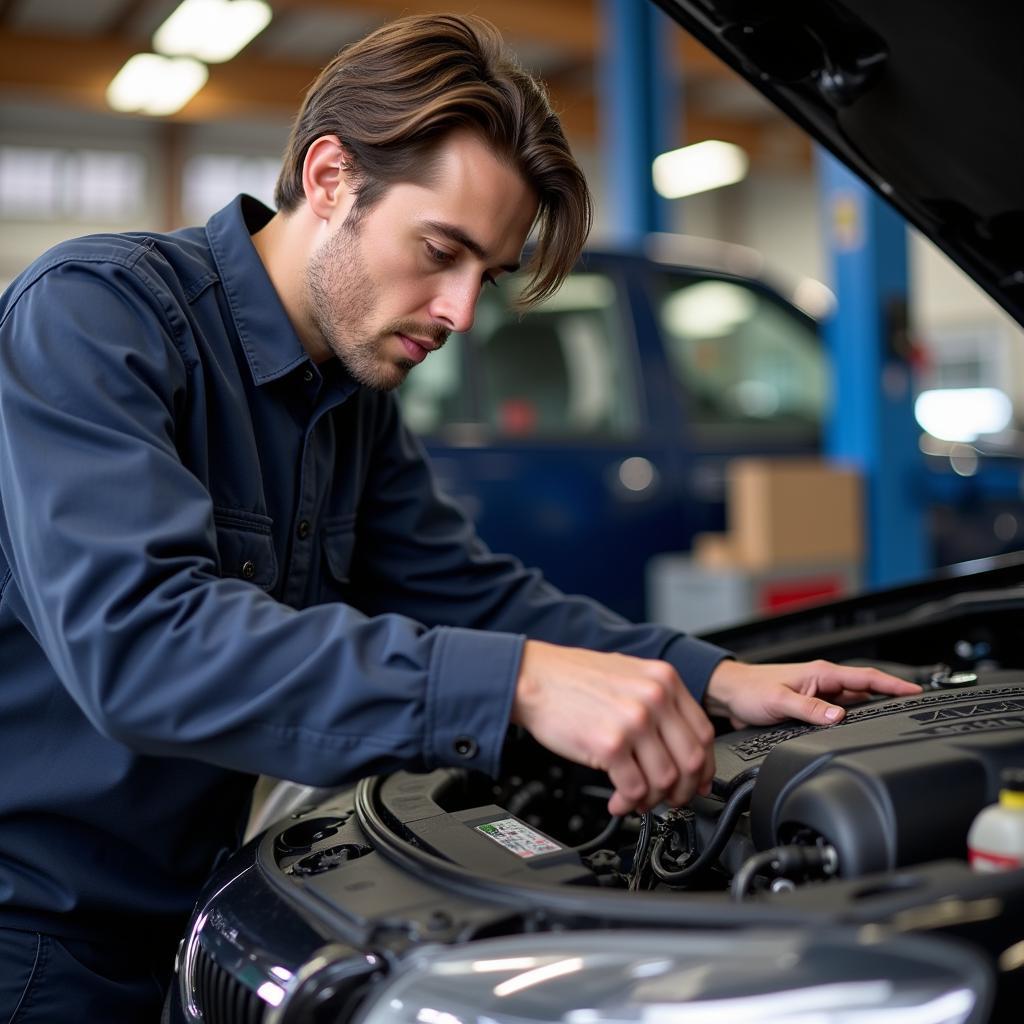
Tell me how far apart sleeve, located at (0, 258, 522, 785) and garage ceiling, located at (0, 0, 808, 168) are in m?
6.19

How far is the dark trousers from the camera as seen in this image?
46.0 inches

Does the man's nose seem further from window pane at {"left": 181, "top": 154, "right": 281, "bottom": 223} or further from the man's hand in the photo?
window pane at {"left": 181, "top": 154, "right": 281, "bottom": 223}

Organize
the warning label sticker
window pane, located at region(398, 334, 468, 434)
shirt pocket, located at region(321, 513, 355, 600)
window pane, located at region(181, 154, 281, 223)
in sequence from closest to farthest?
the warning label sticker → shirt pocket, located at region(321, 513, 355, 600) → window pane, located at region(398, 334, 468, 434) → window pane, located at region(181, 154, 281, 223)

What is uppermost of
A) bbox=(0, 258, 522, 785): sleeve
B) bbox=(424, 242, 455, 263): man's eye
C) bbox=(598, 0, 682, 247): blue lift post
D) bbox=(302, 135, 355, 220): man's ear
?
bbox=(598, 0, 682, 247): blue lift post

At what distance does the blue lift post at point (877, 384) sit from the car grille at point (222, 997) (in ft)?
12.5

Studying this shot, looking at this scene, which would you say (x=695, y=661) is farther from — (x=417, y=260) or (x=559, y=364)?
(x=559, y=364)

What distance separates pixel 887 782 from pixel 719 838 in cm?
19

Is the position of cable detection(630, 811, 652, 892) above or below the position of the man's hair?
below

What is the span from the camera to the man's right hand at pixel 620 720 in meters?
0.91

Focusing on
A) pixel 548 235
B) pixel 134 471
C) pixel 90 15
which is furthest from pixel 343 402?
pixel 90 15

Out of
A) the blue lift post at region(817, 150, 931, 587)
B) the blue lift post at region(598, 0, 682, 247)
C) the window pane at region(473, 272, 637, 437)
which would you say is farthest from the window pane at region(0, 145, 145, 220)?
the window pane at region(473, 272, 637, 437)

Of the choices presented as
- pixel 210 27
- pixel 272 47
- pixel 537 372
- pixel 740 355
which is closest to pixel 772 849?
pixel 537 372

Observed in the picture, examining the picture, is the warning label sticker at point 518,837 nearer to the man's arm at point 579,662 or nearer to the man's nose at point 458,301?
the man's arm at point 579,662

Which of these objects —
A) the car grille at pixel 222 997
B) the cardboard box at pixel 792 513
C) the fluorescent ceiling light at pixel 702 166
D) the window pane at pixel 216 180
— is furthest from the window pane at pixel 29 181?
the car grille at pixel 222 997
